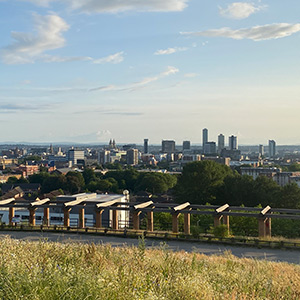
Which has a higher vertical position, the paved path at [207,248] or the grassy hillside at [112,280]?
the grassy hillside at [112,280]

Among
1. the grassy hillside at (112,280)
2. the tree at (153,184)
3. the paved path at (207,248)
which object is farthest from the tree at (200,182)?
the grassy hillside at (112,280)

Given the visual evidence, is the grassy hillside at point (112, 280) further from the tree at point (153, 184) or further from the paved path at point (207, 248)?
the tree at point (153, 184)

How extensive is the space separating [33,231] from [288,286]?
16839 mm

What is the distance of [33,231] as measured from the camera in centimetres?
2162

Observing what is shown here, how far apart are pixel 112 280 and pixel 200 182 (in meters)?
38.4

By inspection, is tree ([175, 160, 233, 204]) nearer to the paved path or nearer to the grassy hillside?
the paved path

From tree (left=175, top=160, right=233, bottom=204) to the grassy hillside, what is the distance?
1342 inches

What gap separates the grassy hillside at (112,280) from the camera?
511 cm

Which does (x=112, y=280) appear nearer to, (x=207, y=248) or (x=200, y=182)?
(x=207, y=248)

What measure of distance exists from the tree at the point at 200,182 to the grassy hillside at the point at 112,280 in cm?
3408

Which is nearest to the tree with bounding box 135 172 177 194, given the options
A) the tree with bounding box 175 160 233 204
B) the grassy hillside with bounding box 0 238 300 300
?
the tree with bounding box 175 160 233 204

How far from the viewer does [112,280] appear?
5.50 metres

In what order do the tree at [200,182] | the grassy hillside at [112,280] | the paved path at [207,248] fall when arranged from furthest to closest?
the tree at [200,182] → the paved path at [207,248] → the grassy hillside at [112,280]

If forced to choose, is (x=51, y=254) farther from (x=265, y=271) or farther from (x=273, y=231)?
(x=273, y=231)
